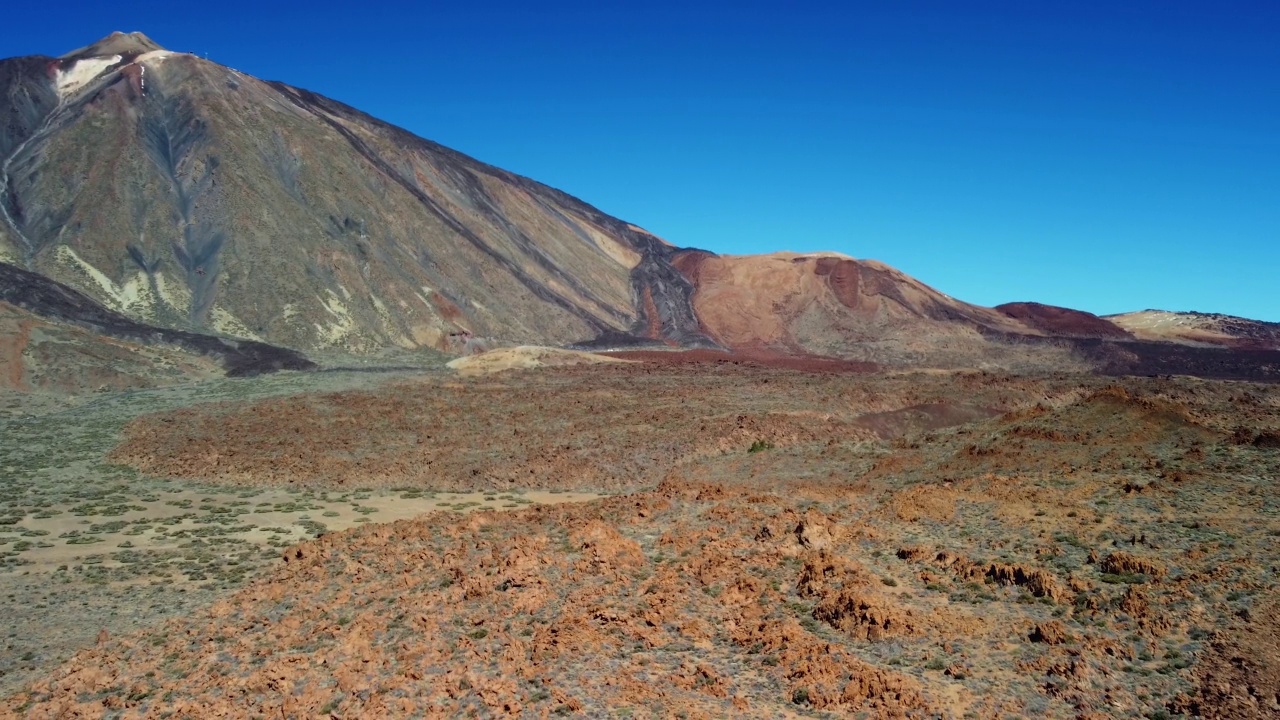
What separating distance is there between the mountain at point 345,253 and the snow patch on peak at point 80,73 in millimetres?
184

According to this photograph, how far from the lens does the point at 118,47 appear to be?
9219 cm

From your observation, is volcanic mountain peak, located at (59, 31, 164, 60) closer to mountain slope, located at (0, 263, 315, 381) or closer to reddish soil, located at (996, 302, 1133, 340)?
mountain slope, located at (0, 263, 315, 381)


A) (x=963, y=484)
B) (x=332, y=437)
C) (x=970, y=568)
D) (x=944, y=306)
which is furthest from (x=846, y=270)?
(x=970, y=568)

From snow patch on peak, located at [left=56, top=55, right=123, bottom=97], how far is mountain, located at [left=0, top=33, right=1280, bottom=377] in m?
0.18

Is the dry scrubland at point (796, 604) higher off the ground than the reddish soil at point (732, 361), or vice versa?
the reddish soil at point (732, 361)

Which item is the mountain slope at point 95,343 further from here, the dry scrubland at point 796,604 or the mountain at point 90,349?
the dry scrubland at point 796,604

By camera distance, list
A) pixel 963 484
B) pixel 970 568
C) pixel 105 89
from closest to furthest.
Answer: pixel 970 568 < pixel 963 484 < pixel 105 89

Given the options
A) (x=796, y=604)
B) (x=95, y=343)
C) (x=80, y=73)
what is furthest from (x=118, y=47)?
(x=796, y=604)

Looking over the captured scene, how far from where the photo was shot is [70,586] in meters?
17.3

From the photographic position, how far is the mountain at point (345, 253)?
66500 mm

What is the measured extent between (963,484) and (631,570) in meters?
10.1

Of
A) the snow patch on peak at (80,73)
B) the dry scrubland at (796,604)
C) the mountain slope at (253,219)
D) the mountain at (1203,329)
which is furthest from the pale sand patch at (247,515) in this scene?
the mountain at (1203,329)

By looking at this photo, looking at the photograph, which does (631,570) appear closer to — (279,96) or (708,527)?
(708,527)

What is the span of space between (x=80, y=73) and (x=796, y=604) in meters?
93.1
